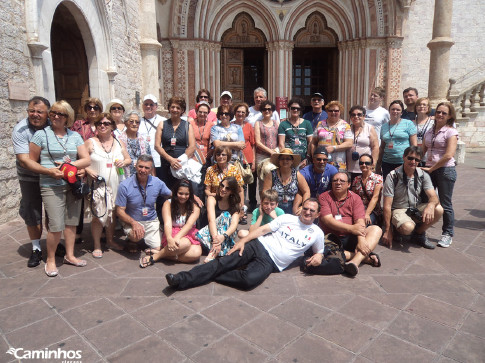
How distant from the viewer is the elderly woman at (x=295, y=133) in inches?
197

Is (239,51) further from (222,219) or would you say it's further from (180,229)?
(180,229)

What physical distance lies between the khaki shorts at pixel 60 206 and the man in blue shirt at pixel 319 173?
2668 mm

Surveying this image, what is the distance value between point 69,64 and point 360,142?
21.5ft

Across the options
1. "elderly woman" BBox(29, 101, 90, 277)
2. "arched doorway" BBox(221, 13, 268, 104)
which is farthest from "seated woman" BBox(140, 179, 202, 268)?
"arched doorway" BBox(221, 13, 268, 104)

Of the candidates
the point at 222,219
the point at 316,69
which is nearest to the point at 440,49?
the point at 316,69

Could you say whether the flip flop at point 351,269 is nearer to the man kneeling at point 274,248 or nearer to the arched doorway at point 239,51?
the man kneeling at point 274,248

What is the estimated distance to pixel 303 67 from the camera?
15.0 meters

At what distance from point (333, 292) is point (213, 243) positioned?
1.35 m

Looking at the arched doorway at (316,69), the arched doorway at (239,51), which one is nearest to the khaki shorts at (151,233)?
the arched doorway at (239,51)

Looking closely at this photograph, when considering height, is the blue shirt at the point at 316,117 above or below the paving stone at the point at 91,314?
above

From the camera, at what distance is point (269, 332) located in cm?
259

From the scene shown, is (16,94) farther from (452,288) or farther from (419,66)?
(419,66)

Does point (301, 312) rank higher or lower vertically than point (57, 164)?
lower

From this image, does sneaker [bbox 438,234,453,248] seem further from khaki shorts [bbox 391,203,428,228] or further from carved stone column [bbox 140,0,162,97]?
carved stone column [bbox 140,0,162,97]
